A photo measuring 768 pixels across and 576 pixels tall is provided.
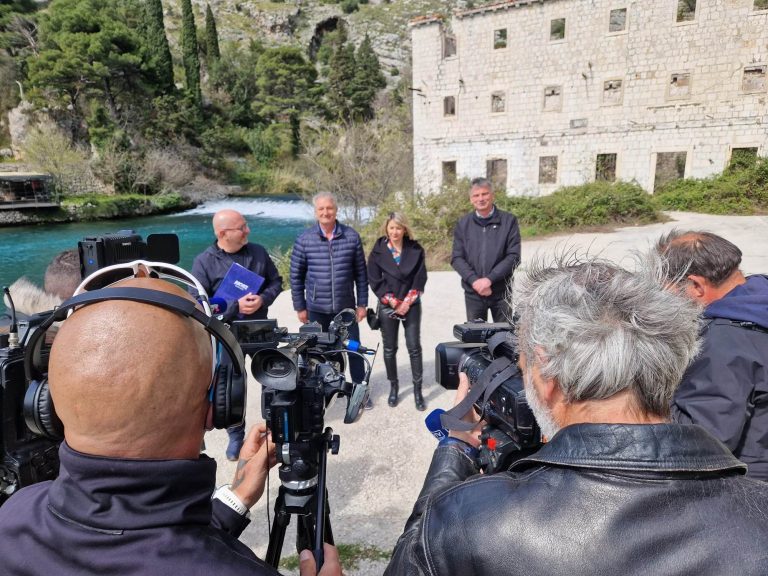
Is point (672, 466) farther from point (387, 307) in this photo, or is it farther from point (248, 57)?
point (248, 57)

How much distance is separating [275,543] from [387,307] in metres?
2.84

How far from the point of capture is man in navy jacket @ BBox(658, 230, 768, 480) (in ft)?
4.88

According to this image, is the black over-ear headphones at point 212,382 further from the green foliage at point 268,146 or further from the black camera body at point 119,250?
the green foliage at point 268,146

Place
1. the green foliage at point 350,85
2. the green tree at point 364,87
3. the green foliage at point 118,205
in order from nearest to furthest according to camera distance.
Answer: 1. the green foliage at point 118,205
2. the green tree at point 364,87
3. the green foliage at point 350,85

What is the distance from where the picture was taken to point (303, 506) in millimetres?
1516

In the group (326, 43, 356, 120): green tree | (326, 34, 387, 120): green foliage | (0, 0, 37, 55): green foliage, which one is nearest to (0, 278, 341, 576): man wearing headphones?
(326, 34, 387, 120): green foliage

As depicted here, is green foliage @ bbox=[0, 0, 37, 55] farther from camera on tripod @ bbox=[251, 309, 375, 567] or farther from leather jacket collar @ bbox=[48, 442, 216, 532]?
leather jacket collar @ bbox=[48, 442, 216, 532]

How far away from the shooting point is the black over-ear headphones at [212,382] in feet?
2.91

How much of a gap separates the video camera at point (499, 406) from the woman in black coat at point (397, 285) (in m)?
2.62

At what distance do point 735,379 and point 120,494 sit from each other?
1723 millimetres

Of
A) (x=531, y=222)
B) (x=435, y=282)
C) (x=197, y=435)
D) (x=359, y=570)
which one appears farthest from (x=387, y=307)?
(x=531, y=222)

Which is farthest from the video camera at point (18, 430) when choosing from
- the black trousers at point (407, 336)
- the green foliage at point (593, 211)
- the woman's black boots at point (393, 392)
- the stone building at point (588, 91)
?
the stone building at point (588, 91)

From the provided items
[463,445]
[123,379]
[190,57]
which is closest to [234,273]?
[463,445]

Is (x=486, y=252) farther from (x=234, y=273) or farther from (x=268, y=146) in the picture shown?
(x=268, y=146)
